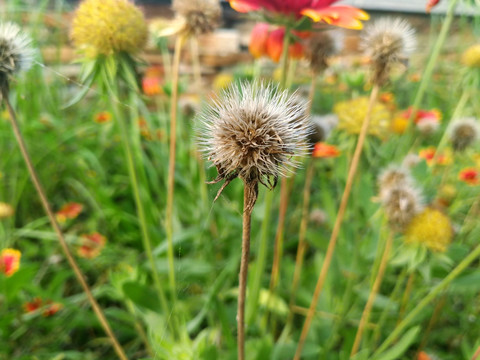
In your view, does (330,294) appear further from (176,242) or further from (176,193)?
(176,193)

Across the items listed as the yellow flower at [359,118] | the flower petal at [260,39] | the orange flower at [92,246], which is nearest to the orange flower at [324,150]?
the yellow flower at [359,118]

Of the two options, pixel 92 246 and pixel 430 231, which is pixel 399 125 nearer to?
pixel 430 231

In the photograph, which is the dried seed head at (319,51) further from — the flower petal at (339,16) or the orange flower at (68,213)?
the orange flower at (68,213)

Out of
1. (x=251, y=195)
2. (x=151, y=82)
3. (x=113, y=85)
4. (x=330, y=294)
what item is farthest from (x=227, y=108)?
(x=151, y=82)

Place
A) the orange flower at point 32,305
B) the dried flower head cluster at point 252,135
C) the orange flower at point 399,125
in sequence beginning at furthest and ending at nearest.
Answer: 1. the orange flower at point 399,125
2. the orange flower at point 32,305
3. the dried flower head cluster at point 252,135

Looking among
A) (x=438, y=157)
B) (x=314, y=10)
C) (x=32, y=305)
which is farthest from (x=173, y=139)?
(x=438, y=157)

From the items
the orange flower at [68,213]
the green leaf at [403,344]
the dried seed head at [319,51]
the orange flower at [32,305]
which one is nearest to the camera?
the green leaf at [403,344]
